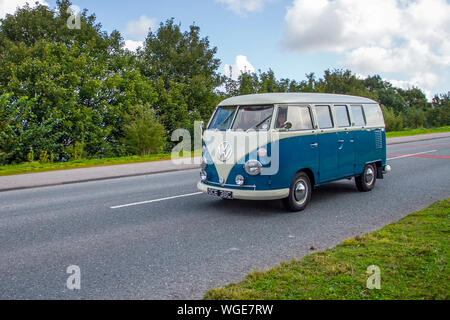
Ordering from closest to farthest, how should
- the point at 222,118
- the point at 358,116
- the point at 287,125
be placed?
1. the point at 287,125
2. the point at 222,118
3. the point at 358,116

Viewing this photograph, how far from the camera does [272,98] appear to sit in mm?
7672

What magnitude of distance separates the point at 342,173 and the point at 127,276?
5.69 m

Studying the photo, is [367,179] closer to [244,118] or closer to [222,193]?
[244,118]

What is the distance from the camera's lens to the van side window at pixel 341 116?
873cm

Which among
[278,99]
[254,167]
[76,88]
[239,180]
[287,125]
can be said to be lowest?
[239,180]

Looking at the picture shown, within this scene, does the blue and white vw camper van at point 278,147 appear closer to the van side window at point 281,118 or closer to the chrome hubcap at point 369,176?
the van side window at point 281,118

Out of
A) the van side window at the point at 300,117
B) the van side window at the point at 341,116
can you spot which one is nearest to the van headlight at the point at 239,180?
the van side window at the point at 300,117

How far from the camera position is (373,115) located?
9.98 metres

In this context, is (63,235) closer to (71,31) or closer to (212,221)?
(212,221)

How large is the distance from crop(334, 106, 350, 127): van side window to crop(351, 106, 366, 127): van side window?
31 cm

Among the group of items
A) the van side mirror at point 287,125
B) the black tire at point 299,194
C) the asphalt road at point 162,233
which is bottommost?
the asphalt road at point 162,233

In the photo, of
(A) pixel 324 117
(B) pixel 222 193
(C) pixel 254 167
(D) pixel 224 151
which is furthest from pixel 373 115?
(B) pixel 222 193

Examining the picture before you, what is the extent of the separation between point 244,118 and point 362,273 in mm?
4173

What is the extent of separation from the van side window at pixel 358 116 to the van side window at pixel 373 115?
203 millimetres
